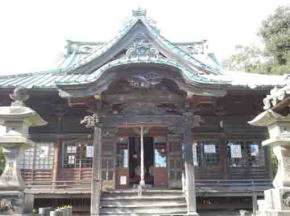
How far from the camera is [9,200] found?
6.86 metres

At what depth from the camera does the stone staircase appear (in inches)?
404

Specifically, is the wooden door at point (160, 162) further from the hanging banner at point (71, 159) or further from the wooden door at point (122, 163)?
the hanging banner at point (71, 159)

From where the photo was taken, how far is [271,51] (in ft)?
95.0

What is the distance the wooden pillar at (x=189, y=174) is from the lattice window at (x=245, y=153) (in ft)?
9.91

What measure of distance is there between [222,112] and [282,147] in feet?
19.8

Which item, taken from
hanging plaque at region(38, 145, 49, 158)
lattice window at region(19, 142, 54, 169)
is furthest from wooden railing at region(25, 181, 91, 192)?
hanging plaque at region(38, 145, 49, 158)

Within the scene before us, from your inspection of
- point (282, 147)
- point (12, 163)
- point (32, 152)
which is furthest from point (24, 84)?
point (282, 147)

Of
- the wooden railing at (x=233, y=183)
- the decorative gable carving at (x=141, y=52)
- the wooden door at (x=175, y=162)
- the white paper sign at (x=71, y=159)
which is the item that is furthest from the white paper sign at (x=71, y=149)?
the wooden railing at (x=233, y=183)

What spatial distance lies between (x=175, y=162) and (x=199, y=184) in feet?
4.25

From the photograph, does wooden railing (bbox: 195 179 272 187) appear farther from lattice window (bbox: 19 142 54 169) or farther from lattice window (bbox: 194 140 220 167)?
lattice window (bbox: 19 142 54 169)

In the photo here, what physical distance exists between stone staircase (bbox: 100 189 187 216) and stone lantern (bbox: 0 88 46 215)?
363 cm

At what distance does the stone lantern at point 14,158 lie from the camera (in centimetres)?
686

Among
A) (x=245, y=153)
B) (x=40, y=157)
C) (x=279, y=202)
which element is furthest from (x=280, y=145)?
(x=40, y=157)

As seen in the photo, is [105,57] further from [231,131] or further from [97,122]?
[231,131]
